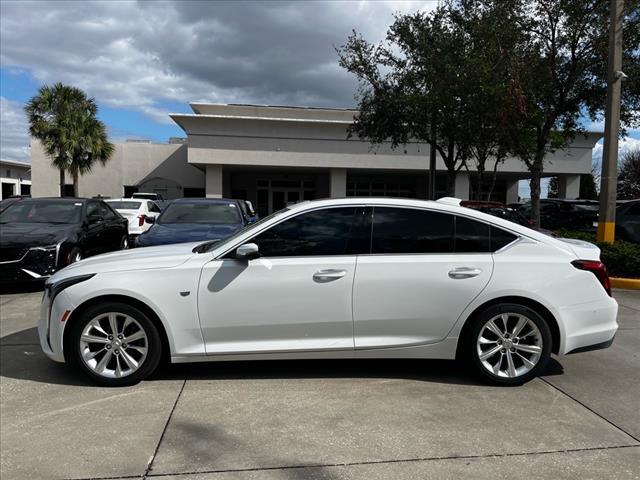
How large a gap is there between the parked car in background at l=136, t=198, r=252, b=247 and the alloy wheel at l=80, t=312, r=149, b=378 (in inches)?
160

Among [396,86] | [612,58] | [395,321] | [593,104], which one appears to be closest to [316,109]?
[396,86]

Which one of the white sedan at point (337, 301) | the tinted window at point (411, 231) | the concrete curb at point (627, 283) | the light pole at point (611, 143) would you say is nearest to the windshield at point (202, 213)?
the white sedan at point (337, 301)

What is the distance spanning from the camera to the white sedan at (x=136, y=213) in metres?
14.8

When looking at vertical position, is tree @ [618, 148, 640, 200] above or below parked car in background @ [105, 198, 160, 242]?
above

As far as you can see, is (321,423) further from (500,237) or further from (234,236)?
(500,237)

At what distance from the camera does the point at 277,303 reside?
4.37 meters

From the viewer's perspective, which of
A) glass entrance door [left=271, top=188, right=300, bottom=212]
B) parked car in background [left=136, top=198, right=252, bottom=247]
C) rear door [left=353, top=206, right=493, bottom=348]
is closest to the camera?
rear door [left=353, top=206, right=493, bottom=348]

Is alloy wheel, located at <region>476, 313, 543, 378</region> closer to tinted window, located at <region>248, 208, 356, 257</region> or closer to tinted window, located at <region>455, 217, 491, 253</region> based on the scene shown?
tinted window, located at <region>455, 217, 491, 253</region>

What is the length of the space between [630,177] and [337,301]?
49333 mm

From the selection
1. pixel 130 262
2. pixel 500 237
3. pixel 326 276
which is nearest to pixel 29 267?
pixel 130 262

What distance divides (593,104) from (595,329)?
1144 centimetres

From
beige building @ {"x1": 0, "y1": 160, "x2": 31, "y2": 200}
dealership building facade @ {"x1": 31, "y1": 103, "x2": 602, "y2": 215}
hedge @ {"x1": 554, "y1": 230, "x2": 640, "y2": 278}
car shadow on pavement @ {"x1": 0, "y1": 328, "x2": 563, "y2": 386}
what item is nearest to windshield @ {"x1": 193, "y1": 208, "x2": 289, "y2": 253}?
car shadow on pavement @ {"x1": 0, "y1": 328, "x2": 563, "y2": 386}

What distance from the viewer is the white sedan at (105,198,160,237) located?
1476 cm

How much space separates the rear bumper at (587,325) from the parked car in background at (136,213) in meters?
11.5
